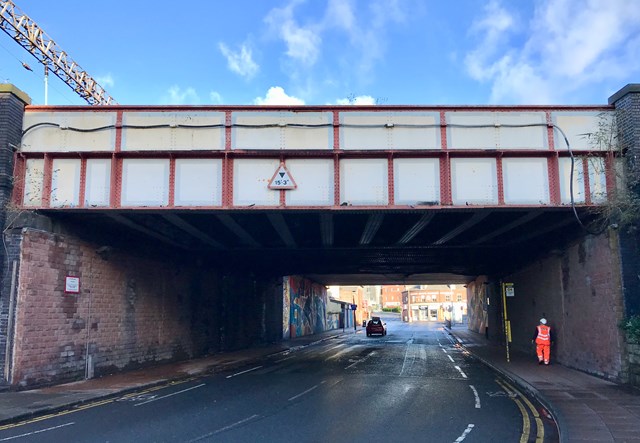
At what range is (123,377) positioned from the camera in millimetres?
16625

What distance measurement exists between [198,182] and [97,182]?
8.90ft

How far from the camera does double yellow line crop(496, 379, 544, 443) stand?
8.63 meters

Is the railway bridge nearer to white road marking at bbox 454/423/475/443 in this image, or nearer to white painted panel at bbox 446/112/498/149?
white painted panel at bbox 446/112/498/149

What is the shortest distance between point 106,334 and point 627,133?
53.0 feet

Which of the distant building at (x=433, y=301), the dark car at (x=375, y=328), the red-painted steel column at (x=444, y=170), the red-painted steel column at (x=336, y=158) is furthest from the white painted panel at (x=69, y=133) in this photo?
the distant building at (x=433, y=301)

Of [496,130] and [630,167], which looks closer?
[630,167]

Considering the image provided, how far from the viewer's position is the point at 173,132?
50.1ft

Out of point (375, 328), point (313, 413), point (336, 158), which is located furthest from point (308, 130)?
point (375, 328)

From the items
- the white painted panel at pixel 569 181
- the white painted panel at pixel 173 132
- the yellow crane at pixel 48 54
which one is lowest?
the white painted panel at pixel 569 181

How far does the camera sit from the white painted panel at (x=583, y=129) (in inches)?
602

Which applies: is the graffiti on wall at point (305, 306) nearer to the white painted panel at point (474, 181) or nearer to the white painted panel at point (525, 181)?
the white painted panel at point (474, 181)

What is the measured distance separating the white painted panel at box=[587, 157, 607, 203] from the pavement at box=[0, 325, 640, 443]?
4.87m

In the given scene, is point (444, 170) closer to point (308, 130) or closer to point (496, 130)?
point (496, 130)

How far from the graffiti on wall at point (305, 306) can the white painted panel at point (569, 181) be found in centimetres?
2940
